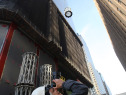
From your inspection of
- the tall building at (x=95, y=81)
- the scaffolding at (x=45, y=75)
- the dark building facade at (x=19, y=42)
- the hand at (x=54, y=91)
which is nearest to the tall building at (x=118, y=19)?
the dark building facade at (x=19, y=42)

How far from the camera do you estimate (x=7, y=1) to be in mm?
12008

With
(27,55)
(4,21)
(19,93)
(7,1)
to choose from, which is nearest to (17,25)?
(4,21)

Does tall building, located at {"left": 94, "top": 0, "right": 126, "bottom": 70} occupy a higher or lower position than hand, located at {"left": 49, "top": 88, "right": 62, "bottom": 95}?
higher

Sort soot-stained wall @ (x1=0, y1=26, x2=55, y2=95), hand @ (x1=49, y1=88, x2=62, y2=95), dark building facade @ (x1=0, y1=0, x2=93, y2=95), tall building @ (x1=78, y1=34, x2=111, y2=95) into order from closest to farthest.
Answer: hand @ (x1=49, y1=88, x2=62, y2=95)
soot-stained wall @ (x1=0, y1=26, x2=55, y2=95)
dark building facade @ (x1=0, y1=0, x2=93, y2=95)
tall building @ (x1=78, y1=34, x2=111, y2=95)

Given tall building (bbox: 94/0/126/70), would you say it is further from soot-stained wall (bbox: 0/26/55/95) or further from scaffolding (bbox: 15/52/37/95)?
scaffolding (bbox: 15/52/37/95)

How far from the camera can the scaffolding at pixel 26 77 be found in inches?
293

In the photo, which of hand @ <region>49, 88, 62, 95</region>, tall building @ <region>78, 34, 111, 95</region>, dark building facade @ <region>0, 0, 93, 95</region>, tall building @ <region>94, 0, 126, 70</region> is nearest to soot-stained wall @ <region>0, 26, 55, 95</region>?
dark building facade @ <region>0, 0, 93, 95</region>

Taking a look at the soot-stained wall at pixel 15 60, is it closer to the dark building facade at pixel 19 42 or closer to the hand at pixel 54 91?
the dark building facade at pixel 19 42

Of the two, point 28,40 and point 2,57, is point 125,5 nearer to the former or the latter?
point 28,40

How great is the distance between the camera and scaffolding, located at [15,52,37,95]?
293 inches

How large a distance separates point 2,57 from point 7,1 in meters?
7.04

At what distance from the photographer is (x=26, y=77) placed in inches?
324

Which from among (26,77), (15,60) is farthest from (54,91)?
(15,60)

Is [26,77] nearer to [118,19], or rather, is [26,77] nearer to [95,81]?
[118,19]
